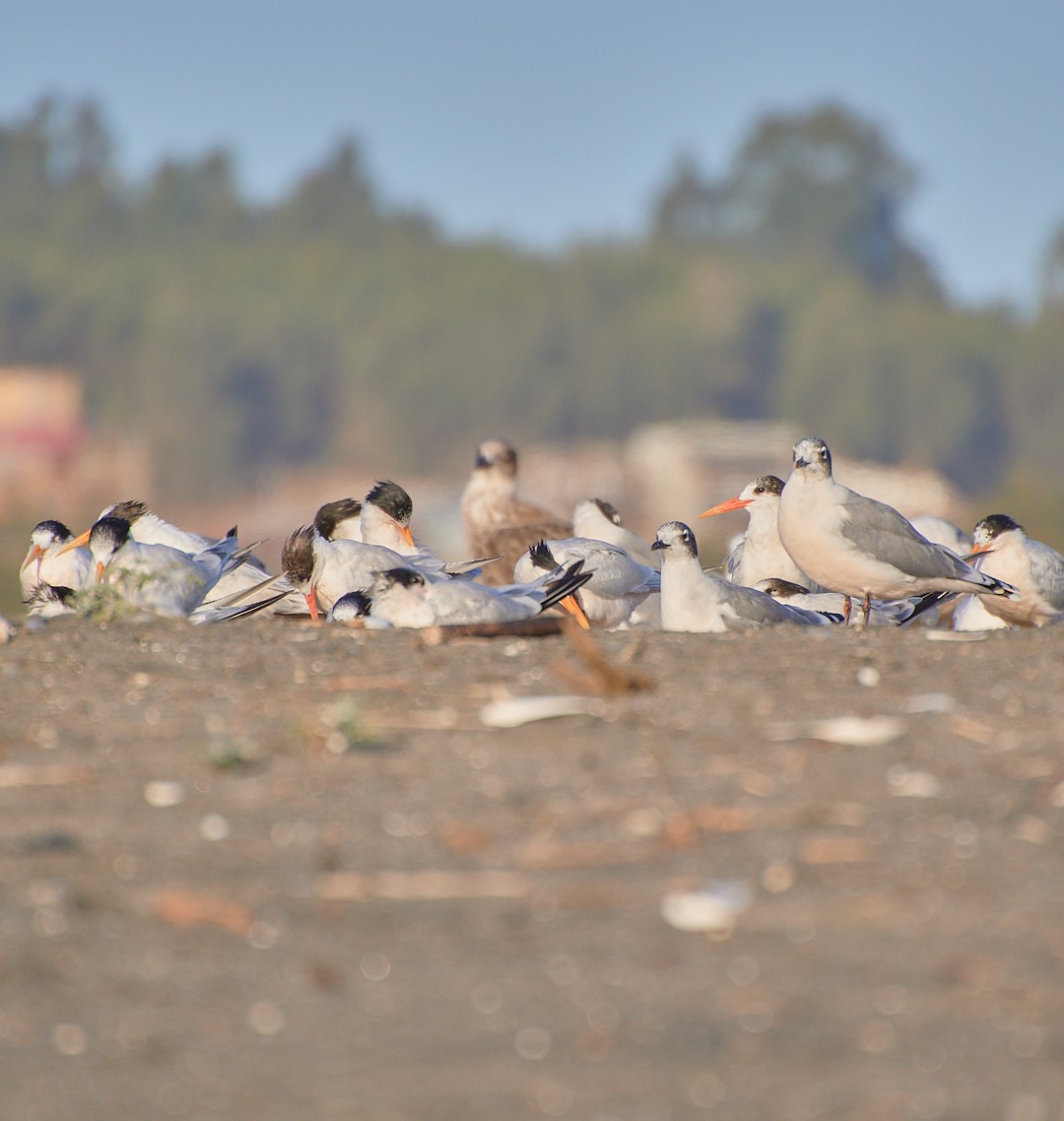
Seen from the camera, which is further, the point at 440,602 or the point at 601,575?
the point at 601,575

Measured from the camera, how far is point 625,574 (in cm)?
913

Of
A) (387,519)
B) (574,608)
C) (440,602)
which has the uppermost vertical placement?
(387,519)

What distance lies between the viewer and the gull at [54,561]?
8.80 meters

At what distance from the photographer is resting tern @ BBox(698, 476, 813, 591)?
9.18 meters

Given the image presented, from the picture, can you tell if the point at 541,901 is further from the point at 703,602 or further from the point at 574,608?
the point at 574,608

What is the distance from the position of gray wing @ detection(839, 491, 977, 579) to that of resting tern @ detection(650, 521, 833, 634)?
46cm

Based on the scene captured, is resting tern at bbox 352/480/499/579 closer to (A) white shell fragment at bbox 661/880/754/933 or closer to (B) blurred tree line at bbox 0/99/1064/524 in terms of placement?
(A) white shell fragment at bbox 661/880/754/933

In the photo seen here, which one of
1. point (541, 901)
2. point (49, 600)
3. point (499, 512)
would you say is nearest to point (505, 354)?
point (499, 512)

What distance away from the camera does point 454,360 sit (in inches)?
2149

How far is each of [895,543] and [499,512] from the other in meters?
5.44

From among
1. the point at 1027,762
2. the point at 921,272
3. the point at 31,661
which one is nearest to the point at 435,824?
the point at 1027,762

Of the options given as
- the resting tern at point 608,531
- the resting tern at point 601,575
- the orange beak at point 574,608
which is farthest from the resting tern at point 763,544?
the orange beak at point 574,608

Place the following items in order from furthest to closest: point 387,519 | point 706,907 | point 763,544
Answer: point 387,519
point 763,544
point 706,907

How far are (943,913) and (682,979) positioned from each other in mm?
539
